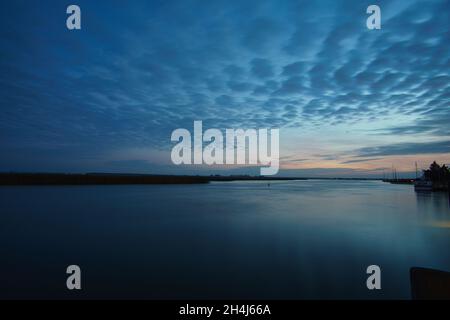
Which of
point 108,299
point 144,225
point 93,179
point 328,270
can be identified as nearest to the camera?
point 108,299

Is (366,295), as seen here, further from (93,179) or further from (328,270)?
(93,179)

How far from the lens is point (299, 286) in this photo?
25.1ft

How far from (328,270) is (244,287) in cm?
332

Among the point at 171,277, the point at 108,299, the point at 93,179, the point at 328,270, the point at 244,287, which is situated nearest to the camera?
the point at 108,299

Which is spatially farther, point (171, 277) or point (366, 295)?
point (171, 277)

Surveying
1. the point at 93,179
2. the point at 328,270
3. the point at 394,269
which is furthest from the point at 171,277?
the point at 93,179
